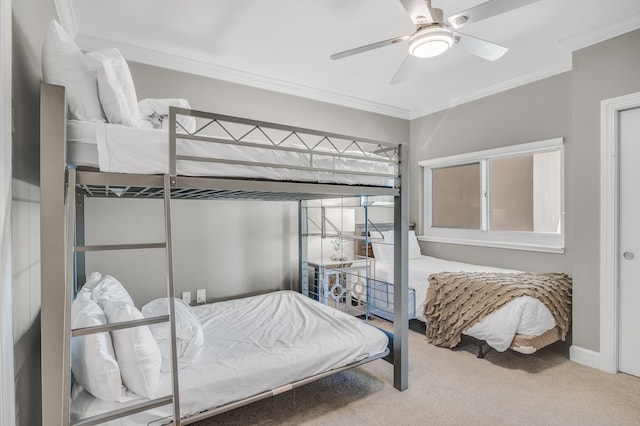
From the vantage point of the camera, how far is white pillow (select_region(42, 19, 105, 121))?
4.50 feet

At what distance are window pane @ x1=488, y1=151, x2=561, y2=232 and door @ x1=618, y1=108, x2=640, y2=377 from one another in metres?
0.76

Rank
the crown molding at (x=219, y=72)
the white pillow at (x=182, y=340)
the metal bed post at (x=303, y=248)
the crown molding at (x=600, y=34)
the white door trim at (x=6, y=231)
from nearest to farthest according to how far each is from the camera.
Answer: the white door trim at (x=6, y=231), the white pillow at (x=182, y=340), the crown molding at (x=600, y=34), the crown molding at (x=219, y=72), the metal bed post at (x=303, y=248)

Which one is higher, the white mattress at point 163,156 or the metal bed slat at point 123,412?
the white mattress at point 163,156

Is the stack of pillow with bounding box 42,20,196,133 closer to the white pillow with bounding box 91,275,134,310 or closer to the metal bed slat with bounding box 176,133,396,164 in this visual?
the metal bed slat with bounding box 176,133,396,164

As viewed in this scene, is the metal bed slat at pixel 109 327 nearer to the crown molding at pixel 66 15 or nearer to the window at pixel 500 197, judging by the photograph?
the crown molding at pixel 66 15

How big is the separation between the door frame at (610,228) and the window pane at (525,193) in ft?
2.36

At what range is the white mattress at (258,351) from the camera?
160 cm

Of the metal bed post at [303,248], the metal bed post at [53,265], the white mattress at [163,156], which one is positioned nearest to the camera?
the metal bed post at [53,265]

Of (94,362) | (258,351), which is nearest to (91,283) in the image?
(94,362)

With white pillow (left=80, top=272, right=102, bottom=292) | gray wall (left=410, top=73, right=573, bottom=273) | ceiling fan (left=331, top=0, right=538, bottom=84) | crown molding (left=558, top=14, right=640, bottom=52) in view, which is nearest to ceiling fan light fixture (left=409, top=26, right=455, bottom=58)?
ceiling fan (left=331, top=0, right=538, bottom=84)

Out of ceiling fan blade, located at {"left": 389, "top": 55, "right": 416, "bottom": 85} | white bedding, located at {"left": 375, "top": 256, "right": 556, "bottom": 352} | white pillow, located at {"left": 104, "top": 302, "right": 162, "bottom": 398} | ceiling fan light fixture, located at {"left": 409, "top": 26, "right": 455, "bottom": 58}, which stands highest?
ceiling fan blade, located at {"left": 389, "top": 55, "right": 416, "bottom": 85}

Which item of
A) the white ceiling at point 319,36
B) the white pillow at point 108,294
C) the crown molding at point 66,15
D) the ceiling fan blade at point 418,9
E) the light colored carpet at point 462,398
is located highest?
the white ceiling at point 319,36

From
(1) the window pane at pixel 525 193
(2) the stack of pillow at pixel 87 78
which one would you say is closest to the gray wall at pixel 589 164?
(1) the window pane at pixel 525 193

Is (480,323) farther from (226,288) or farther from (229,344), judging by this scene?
(226,288)
